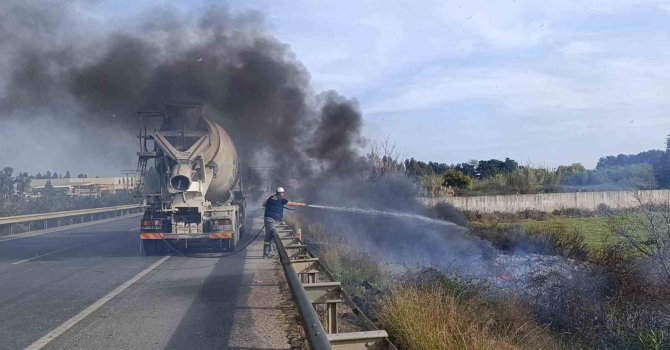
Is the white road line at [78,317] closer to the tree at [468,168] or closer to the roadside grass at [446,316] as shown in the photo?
the roadside grass at [446,316]

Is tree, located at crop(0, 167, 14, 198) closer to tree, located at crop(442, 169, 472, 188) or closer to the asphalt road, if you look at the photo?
tree, located at crop(442, 169, 472, 188)

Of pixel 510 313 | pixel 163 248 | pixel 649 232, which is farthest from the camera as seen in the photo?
pixel 163 248

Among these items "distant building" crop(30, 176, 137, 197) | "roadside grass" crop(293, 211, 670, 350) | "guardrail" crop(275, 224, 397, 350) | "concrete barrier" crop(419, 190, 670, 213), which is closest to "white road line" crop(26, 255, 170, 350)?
"guardrail" crop(275, 224, 397, 350)

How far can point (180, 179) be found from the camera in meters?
16.8

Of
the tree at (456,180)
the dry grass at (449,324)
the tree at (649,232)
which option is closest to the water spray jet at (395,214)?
the tree at (649,232)

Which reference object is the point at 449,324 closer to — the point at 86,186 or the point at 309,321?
the point at 309,321

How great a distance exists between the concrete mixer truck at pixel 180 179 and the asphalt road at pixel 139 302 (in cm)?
76

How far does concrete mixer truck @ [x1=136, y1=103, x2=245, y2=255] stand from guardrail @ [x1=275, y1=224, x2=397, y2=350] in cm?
588

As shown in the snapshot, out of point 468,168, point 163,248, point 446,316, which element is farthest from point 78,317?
point 468,168

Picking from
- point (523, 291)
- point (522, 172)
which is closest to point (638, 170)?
point (523, 291)

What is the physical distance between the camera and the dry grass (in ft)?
19.6

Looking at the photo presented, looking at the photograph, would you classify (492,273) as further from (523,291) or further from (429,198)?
(429,198)

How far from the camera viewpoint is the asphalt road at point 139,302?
763 cm

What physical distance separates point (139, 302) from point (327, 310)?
415 cm
